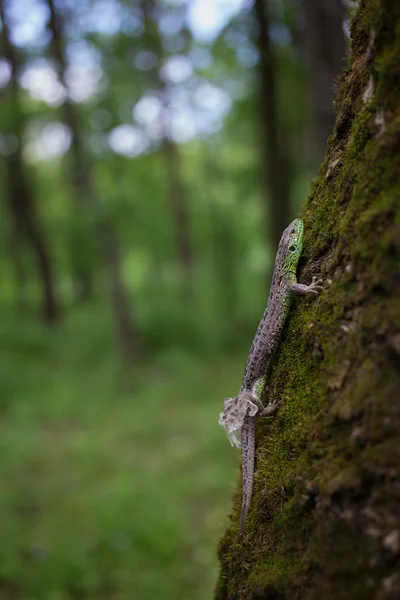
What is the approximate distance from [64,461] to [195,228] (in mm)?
13949

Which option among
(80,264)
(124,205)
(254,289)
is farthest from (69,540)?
(80,264)

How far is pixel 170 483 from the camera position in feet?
24.9

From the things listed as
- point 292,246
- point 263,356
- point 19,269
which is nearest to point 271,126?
point 292,246

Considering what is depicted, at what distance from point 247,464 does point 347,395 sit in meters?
0.83

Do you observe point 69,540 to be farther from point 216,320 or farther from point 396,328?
point 216,320

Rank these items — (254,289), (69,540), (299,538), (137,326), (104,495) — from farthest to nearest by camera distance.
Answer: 1. (254,289)
2. (137,326)
3. (104,495)
4. (69,540)
5. (299,538)

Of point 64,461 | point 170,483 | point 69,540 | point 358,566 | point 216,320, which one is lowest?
point 358,566

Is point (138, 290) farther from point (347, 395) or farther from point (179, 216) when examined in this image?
point (347, 395)

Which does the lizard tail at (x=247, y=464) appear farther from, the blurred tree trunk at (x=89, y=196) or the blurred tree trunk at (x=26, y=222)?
the blurred tree trunk at (x=26, y=222)

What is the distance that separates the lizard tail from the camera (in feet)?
6.99

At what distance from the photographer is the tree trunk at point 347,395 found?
1.42 meters

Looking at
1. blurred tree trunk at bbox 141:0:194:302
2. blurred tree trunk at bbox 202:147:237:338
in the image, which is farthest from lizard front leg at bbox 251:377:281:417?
blurred tree trunk at bbox 141:0:194:302

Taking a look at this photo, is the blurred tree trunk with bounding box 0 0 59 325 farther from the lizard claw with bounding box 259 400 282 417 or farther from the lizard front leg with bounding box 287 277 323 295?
the lizard claw with bounding box 259 400 282 417

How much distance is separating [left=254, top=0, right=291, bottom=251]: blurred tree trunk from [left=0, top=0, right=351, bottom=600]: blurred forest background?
0.03 metres
